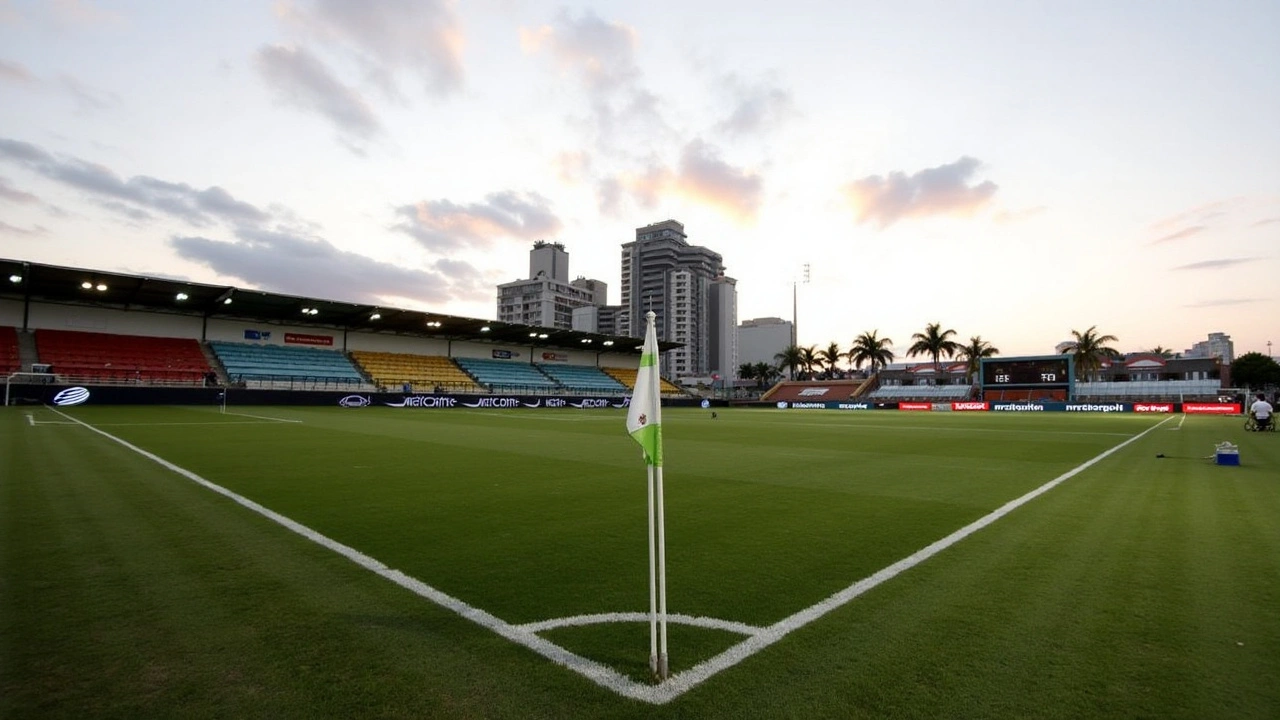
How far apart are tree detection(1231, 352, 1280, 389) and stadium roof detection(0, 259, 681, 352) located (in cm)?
10665

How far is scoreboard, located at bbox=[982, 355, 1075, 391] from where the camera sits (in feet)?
178

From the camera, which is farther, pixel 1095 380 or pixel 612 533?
pixel 1095 380

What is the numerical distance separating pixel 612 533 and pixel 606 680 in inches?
127

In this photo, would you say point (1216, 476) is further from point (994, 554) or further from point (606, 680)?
point (606, 680)

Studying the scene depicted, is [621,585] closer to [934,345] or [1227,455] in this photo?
[1227,455]

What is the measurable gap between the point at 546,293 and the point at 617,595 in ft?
476

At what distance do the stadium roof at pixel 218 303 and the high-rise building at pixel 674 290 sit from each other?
345ft

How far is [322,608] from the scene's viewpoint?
4020 mm

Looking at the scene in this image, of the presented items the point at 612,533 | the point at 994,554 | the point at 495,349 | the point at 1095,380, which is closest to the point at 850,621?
the point at 994,554

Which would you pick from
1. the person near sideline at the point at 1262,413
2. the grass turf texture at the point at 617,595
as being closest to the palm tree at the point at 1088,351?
the person near sideline at the point at 1262,413

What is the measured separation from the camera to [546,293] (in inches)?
5758

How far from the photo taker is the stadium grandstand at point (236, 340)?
35.2 metres

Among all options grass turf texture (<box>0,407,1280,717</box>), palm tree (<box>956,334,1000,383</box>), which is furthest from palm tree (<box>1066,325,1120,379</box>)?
grass turf texture (<box>0,407,1280,717</box>)

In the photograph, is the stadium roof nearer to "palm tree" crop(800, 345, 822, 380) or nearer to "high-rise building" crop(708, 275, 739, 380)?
"palm tree" crop(800, 345, 822, 380)
